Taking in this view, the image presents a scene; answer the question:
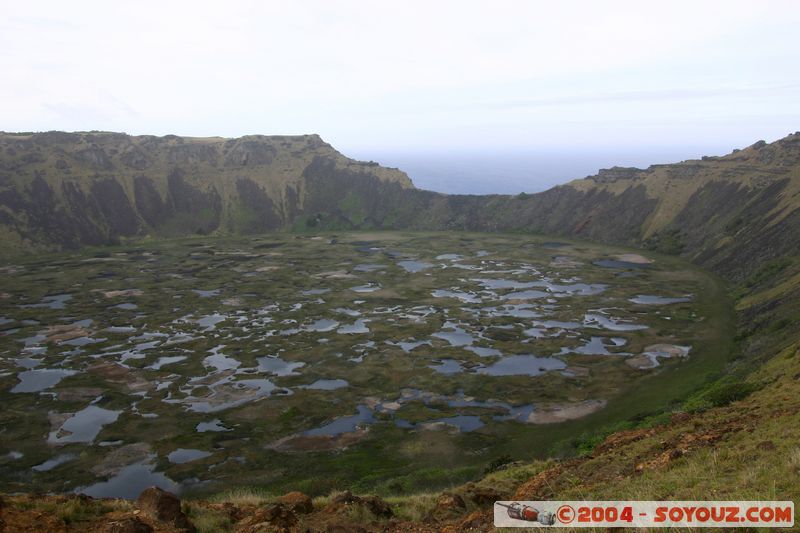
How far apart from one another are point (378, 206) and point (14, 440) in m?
143

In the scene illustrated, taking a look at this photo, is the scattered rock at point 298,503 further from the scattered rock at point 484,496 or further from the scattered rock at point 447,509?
the scattered rock at point 484,496

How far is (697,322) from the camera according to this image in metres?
74.1

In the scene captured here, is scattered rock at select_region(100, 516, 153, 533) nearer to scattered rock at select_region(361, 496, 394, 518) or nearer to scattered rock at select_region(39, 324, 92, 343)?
scattered rock at select_region(361, 496, 394, 518)

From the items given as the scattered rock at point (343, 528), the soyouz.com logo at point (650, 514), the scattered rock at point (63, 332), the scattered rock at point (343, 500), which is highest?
the soyouz.com logo at point (650, 514)

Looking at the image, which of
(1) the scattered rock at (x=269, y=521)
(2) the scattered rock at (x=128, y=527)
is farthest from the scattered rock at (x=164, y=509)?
(1) the scattered rock at (x=269, y=521)

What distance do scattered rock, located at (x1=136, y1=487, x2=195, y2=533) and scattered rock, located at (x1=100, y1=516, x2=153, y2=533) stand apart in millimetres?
1471

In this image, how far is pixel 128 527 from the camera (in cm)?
1873

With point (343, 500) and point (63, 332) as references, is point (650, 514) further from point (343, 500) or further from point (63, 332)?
point (63, 332)

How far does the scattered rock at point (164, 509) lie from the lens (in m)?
21.1

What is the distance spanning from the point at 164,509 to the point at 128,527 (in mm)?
2832

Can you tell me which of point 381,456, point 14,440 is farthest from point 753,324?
point 14,440

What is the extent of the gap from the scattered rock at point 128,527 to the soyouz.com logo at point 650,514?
12120mm

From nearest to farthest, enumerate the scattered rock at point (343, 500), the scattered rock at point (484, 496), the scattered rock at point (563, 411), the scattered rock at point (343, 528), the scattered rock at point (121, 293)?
the scattered rock at point (343, 528) → the scattered rock at point (343, 500) → the scattered rock at point (484, 496) → the scattered rock at point (563, 411) → the scattered rock at point (121, 293)

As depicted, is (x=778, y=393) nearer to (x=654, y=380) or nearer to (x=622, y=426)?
(x=622, y=426)
